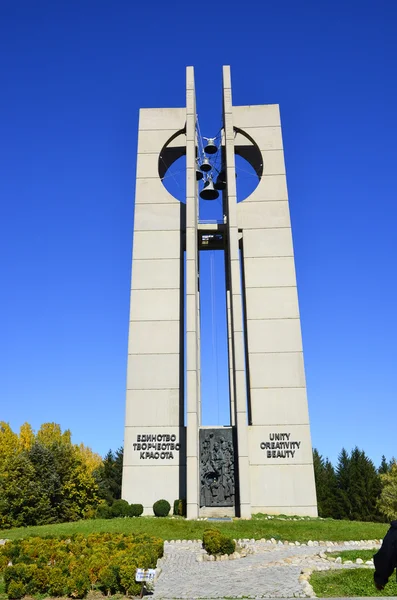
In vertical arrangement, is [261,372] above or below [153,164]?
below

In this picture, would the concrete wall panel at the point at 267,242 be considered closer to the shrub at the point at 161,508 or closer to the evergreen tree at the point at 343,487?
the shrub at the point at 161,508

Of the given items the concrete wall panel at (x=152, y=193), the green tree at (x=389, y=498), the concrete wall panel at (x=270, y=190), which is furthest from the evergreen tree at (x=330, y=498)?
the concrete wall panel at (x=152, y=193)

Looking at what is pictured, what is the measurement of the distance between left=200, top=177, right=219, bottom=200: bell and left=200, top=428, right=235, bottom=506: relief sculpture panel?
1368cm

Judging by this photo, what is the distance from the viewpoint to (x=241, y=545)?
16719 mm

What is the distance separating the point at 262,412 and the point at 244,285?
7344 millimetres

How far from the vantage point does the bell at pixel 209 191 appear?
30.9 m

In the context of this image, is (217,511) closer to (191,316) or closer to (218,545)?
(191,316)

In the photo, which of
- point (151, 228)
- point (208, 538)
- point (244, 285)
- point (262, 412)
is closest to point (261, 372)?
point (262, 412)

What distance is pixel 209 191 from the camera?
102 ft

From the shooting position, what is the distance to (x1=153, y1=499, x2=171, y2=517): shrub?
2452cm

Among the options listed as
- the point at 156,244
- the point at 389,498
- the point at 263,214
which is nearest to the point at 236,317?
the point at 156,244

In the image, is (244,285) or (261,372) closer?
(261,372)

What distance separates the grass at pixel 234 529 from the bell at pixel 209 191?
18.1 meters

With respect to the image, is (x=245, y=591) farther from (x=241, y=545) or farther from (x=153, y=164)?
(x=153, y=164)
